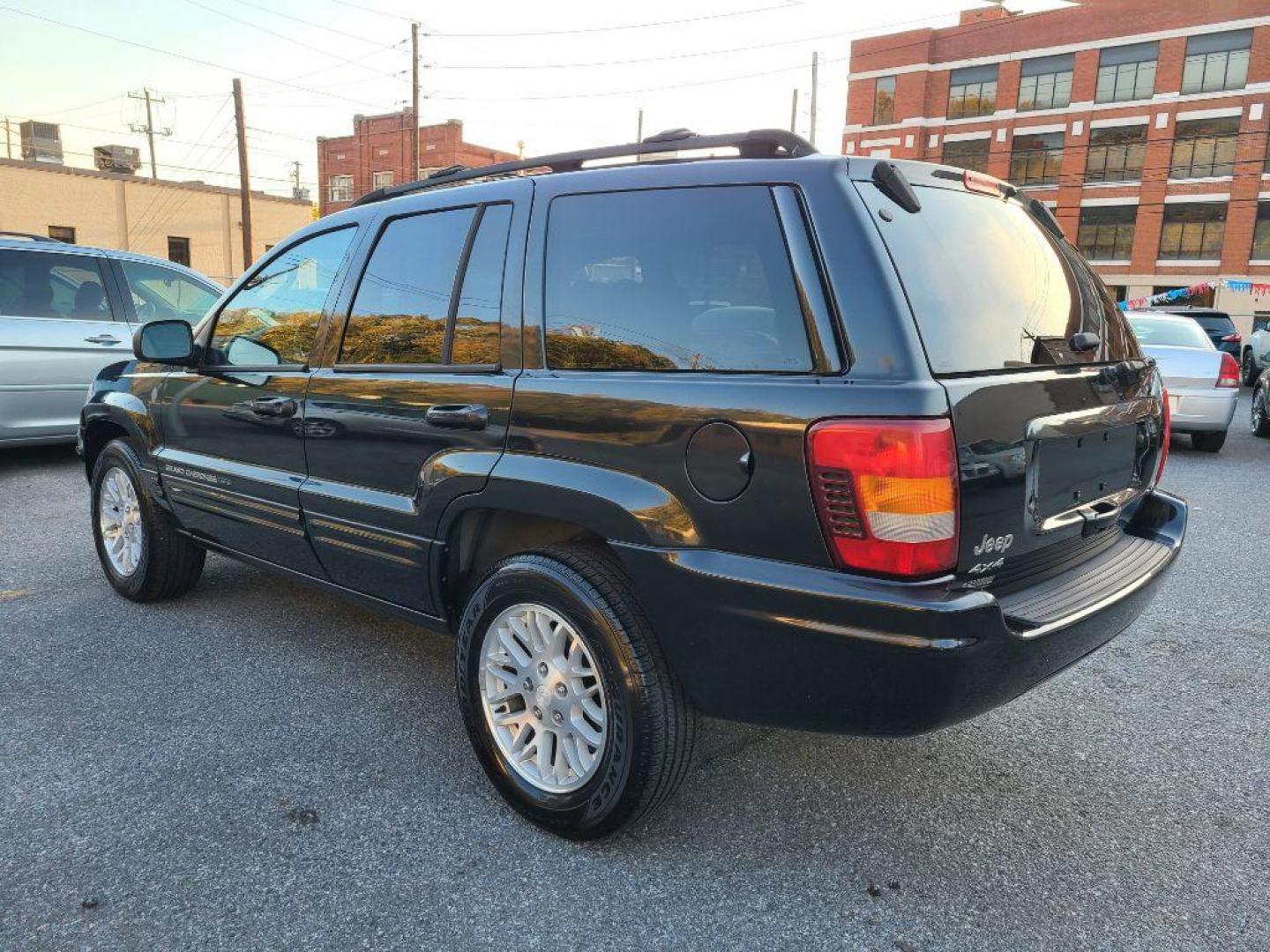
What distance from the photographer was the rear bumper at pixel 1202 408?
905 centimetres

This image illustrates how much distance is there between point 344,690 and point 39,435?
5717 millimetres

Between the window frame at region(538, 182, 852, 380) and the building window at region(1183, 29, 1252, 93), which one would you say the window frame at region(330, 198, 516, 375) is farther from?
the building window at region(1183, 29, 1252, 93)

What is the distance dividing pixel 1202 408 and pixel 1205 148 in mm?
37694

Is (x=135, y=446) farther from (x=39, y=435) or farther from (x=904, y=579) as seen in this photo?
(x=39, y=435)

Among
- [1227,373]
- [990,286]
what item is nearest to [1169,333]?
[1227,373]

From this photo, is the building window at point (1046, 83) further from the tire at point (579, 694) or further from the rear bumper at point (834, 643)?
Result: the tire at point (579, 694)

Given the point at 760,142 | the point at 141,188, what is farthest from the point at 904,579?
the point at 141,188

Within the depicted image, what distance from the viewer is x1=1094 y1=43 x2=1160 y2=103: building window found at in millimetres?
39531

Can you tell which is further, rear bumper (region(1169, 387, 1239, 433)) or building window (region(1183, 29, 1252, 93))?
building window (region(1183, 29, 1252, 93))

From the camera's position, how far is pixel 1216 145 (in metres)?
38.6

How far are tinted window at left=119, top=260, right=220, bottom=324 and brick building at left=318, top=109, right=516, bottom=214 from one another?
41.6 m

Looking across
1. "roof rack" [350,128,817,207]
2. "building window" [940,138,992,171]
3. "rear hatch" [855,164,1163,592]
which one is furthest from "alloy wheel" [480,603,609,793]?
"building window" [940,138,992,171]

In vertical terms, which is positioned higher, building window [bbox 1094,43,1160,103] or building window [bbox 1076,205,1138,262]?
building window [bbox 1094,43,1160,103]

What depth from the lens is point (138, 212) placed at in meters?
32.8
